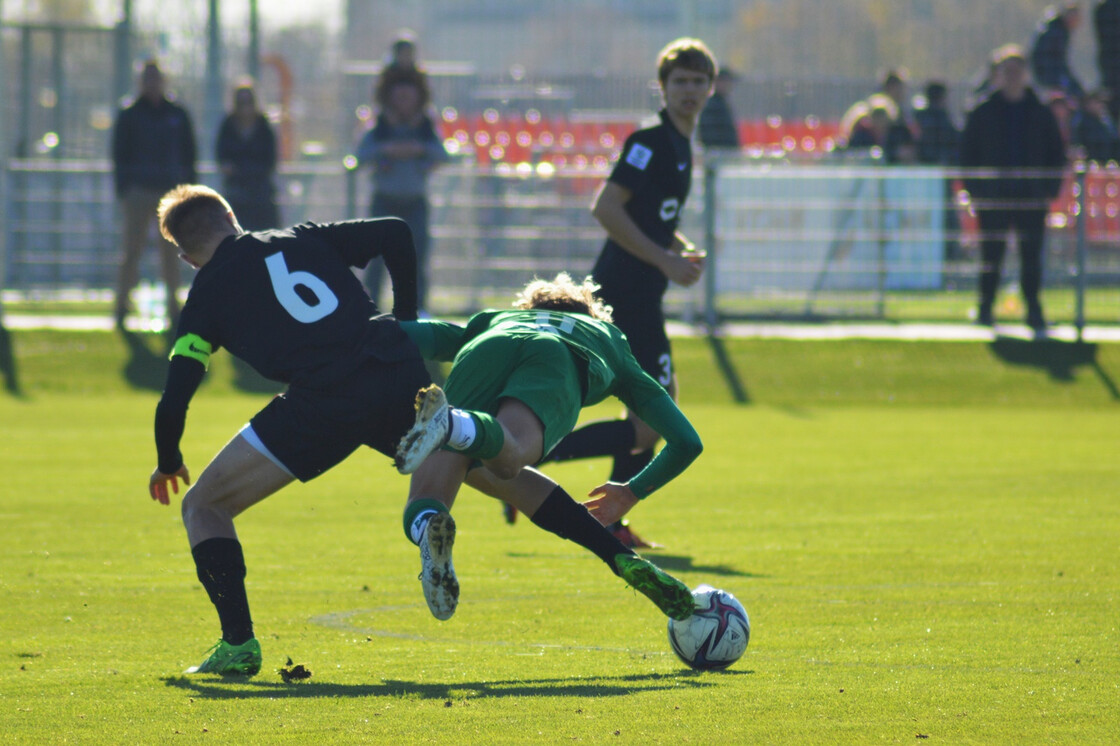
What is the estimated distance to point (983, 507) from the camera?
8852 mm

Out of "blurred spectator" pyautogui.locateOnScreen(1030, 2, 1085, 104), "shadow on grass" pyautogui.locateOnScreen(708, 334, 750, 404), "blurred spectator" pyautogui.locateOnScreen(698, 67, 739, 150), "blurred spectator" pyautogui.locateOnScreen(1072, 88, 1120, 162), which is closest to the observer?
"shadow on grass" pyautogui.locateOnScreen(708, 334, 750, 404)

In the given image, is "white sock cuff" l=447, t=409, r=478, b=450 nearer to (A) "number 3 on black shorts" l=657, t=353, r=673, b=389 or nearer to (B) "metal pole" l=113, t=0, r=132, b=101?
(A) "number 3 on black shorts" l=657, t=353, r=673, b=389

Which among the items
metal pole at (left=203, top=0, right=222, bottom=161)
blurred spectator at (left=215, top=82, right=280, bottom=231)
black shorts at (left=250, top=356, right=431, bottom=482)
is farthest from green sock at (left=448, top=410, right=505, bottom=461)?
metal pole at (left=203, top=0, right=222, bottom=161)

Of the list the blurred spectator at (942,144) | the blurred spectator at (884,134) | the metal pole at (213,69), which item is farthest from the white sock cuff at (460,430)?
the metal pole at (213,69)

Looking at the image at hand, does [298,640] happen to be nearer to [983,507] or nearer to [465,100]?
[983,507]

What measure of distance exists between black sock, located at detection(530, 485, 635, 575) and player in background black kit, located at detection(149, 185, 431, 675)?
53cm

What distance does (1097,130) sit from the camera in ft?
57.3

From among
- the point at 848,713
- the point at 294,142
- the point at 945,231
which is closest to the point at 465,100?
the point at 294,142

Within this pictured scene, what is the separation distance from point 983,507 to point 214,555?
15.3 feet

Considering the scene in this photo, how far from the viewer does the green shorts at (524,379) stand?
18.0 ft

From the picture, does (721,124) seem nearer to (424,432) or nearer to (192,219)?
(192,219)

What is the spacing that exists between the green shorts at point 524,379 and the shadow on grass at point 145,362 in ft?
30.6

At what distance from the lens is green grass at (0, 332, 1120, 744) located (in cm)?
455

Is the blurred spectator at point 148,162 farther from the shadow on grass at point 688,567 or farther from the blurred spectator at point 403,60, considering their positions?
the shadow on grass at point 688,567
